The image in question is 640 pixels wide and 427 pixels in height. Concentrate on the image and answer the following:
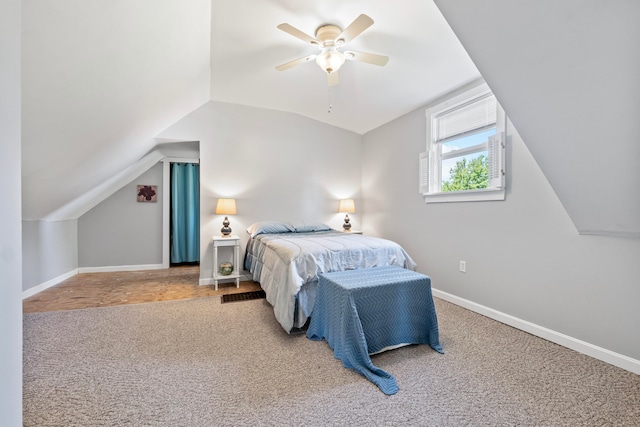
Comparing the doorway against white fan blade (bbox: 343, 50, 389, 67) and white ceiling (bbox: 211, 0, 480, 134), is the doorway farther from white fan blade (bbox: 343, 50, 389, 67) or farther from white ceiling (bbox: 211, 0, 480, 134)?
white fan blade (bbox: 343, 50, 389, 67)

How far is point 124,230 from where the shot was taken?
4555 mm

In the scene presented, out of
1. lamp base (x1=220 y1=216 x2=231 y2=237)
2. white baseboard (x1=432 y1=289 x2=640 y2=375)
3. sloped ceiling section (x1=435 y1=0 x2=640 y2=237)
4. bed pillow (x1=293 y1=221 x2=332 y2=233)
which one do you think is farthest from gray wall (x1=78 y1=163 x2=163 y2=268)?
sloped ceiling section (x1=435 y1=0 x2=640 y2=237)

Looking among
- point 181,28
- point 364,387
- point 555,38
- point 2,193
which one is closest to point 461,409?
point 364,387

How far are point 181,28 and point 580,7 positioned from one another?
2334mm

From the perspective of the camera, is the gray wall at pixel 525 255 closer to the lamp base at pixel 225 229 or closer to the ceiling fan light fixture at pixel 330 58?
the ceiling fan light fixture at pixel 330 58

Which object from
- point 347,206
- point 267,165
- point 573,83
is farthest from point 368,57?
point 347,206

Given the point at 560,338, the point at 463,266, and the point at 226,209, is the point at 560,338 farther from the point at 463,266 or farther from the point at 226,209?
the point at 226,209

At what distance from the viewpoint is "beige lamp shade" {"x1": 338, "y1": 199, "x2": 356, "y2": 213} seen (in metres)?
4.41

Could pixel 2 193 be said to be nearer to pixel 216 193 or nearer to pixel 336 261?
pixel 336 261

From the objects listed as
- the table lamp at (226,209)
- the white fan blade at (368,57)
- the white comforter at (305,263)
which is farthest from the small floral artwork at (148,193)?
the white fan blade at (368,57)

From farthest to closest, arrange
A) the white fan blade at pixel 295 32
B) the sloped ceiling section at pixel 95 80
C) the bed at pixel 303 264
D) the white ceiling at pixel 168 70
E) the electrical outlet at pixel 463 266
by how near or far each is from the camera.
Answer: the electrical outlet at pixel 463 266
the bed at pixel 303 264
the white fan blade at pixel 295 32
the white ceiling at pixel 168 70
the sloped ceiling section at pixel 95 80

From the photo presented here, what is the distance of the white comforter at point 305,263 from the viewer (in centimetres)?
225

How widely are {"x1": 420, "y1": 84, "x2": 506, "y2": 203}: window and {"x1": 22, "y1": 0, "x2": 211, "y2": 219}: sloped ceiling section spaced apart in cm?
259

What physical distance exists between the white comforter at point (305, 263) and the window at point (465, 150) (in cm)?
103
